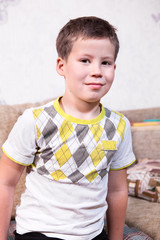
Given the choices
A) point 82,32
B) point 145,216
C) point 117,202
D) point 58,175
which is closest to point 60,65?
point 82,32

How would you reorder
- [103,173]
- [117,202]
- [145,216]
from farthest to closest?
[145,216]
[117,202]
[103,173]

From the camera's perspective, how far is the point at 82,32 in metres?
0.87

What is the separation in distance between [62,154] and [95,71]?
10.6 inches

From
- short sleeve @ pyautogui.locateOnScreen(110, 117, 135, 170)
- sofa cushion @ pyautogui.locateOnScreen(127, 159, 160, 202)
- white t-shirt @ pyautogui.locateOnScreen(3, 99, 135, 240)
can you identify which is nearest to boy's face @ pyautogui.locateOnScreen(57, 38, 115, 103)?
white t-shirt @ pyautogui.locateOnScreen(3, 99, 135, 240)

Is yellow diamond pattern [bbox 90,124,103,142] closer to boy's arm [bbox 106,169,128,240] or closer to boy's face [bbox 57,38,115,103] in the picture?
boy's face [bbox 57,38,115,103]

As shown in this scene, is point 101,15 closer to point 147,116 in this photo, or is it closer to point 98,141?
point 147,116

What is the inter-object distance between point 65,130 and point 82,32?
0.99 ft

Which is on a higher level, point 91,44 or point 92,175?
point 91,44

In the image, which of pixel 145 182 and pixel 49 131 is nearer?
pixel 49 131

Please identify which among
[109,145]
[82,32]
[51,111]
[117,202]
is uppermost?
[82,32]

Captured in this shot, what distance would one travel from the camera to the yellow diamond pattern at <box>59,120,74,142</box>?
2.93ft

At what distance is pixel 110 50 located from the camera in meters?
0.87

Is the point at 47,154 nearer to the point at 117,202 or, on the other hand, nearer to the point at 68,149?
the point at 68,149

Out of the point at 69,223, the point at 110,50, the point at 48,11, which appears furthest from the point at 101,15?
the point at 69,223
